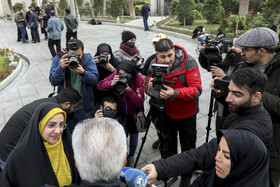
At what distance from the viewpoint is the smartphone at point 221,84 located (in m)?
2.26

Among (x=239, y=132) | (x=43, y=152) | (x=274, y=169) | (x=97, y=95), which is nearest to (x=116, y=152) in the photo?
(x=239, y=132)

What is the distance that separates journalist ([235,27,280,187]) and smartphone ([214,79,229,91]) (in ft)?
1.17

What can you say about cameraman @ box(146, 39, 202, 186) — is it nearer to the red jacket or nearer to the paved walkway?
the red jacket

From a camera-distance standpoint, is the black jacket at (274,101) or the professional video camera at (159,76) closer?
the black jacket at (274,101)

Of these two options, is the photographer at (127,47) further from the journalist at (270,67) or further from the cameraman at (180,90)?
the journalist at (270,67)

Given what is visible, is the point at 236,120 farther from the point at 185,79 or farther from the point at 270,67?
the point at 185,79

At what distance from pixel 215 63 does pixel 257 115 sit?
3.76 feet

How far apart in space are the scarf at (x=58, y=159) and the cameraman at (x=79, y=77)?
111 centimetres

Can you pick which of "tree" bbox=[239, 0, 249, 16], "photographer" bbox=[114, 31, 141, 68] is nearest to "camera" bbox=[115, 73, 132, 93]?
"photographer" bbox=[114, 31, 141, 68]

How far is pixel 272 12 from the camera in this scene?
24.0 ft

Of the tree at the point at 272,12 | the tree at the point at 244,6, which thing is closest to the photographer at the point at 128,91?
the tree at the point at 272,12

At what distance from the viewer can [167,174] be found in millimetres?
1729

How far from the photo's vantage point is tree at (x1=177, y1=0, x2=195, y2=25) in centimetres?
1355

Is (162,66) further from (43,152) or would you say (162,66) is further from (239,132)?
(43,152)
